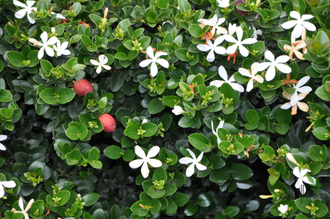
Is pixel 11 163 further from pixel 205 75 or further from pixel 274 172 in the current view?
pixel 274 172

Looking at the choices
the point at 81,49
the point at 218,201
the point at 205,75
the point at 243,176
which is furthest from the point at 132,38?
the point at 218,201

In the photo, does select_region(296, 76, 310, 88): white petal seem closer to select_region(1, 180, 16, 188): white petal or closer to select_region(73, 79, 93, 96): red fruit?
select_region(73, 79, 93, 96): red fruit

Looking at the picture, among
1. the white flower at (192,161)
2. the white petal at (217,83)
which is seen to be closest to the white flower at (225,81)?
the white petal at (217,83)

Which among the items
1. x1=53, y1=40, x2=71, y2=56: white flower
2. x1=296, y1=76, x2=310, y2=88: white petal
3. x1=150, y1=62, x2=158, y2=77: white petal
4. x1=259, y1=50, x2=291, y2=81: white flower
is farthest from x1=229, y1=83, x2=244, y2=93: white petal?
x1=53, y1=40, x2=71, y2=56: white flower

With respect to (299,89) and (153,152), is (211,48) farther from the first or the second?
(153,152)

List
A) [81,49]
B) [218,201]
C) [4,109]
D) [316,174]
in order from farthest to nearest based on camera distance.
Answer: [218,201]
[81,49]
[4,109]
[316,174]

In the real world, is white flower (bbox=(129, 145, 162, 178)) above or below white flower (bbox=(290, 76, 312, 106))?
below

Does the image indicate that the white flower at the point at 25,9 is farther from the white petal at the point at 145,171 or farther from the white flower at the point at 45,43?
the white petal at the point at 145,171
